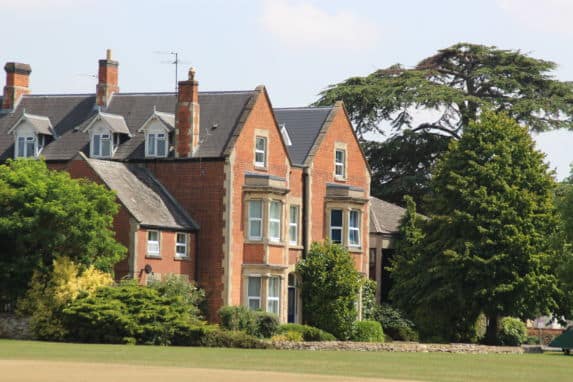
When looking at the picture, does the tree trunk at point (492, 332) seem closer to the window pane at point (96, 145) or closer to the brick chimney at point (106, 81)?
the window pane at point (96, 145)

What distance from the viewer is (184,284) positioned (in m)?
62.7

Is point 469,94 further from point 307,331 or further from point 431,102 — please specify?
point 307,331

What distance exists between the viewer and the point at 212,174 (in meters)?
66.5

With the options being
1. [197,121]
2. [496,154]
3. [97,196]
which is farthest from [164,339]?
[496,154]

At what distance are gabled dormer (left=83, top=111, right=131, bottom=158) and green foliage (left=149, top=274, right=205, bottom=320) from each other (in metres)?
8.67

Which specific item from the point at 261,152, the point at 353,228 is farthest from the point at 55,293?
the point at 353,228

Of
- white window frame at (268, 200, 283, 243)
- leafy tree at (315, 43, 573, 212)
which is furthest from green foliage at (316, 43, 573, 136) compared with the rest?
white window frame at (268, 200, 283, 243)

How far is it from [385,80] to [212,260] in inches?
1133

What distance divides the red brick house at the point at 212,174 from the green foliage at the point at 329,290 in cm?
71

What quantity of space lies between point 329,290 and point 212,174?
799cm

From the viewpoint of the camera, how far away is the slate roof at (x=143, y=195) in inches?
2490

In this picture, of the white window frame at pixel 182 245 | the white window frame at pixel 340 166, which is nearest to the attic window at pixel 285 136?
the white window frame at pixel 340 166

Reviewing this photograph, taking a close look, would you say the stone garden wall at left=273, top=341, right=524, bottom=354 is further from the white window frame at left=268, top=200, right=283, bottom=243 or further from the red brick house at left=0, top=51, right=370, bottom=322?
the white window frame at left=268, top=200, right=283, bottom=243

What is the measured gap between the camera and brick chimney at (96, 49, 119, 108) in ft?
238
